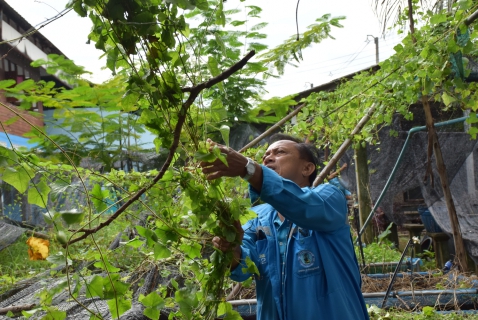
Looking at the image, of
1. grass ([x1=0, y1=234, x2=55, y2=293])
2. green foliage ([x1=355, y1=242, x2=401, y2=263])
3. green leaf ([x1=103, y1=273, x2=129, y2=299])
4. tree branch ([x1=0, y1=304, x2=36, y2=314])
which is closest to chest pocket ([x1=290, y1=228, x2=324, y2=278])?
green leaf ([x1=103, y1=273, x2=129, y2=299])

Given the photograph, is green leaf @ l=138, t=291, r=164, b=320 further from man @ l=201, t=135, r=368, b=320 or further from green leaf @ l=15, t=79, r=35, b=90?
green leaf @ l=15, t=79, r=35, b=90

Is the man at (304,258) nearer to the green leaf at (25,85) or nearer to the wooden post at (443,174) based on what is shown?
the green leaf at (25,85)

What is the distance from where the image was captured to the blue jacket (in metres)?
1.86

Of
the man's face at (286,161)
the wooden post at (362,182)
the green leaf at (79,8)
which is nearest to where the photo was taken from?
the green leaf at (79,8)

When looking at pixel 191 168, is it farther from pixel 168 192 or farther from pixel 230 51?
pixel 230 51

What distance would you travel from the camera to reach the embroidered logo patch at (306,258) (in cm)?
196

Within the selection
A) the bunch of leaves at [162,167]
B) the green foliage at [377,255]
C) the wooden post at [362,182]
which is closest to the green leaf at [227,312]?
the bunch of leaves at [162,167]

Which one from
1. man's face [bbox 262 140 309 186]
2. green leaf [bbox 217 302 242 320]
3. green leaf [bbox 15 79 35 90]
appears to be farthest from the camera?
green leaf [bbox 15 79 35 90]

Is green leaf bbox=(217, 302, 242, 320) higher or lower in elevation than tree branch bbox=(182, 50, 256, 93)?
lower

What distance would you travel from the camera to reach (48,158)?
4250mm

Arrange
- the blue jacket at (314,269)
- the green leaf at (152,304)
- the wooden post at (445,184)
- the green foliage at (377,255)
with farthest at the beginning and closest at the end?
the green foliage at (377,255)
the wooden post at (445,184)
the blue jacket at (314,269)
the green leaf at (152,304)

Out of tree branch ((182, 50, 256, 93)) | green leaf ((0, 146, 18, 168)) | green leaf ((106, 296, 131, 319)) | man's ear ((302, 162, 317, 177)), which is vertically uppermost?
tree branch ((182, 50, 256, 93))

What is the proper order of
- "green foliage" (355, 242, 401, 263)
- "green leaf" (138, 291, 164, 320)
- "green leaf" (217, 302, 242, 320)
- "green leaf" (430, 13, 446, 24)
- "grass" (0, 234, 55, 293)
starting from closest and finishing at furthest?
"green leaf" (138, 291, 164, 320), "green leaf" (217, 302, 242, 320), "green leaf" (430, 13, 446, 24), "green foliage" (355, 242, 401, 263), "grass" (0, 234, 55, 293)

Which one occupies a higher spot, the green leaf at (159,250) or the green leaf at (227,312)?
the green leaf at (159,250)
